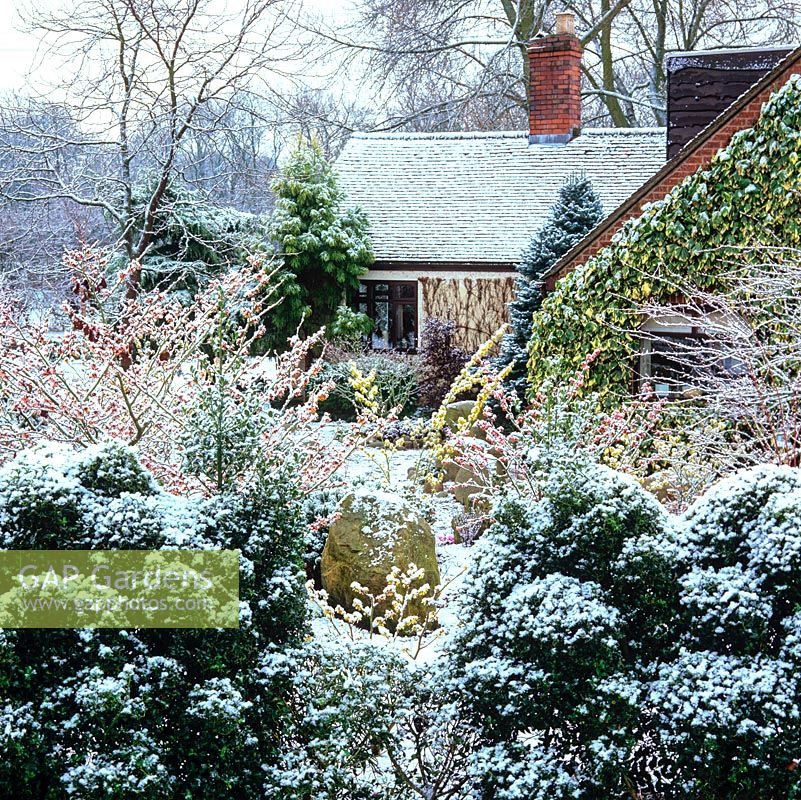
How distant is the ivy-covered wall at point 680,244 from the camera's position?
1145 cm

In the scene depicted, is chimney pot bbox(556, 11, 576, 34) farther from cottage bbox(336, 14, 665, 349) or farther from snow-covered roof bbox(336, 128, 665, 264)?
snow-covered roof bbox(336, 128, 665, 264)

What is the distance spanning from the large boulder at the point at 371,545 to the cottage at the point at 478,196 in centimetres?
1203

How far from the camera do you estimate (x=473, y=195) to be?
71.5 feet

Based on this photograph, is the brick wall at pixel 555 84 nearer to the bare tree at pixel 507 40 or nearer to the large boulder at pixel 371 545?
the bare tree at pixel 507 40

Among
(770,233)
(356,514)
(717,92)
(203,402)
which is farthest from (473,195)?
(203,402)

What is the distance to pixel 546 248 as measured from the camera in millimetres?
16500

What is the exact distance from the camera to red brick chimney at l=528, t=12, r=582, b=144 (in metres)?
20.7

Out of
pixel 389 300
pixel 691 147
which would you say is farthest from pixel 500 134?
pixel 691 147

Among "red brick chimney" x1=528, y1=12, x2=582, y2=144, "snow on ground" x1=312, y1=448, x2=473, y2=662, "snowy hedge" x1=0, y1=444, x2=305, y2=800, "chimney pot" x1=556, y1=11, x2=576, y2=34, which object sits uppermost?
"chimney pot" x1=556, y1=11, x2=576, y2=34

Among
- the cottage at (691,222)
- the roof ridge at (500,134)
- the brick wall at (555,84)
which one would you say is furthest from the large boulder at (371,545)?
the roof ridge at (500,134)

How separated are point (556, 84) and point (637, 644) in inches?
727

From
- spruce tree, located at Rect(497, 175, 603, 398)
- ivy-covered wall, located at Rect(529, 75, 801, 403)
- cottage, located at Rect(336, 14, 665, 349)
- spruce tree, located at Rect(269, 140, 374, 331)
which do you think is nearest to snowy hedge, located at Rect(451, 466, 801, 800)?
ivy-covered wall, located at Rect(529, 75, 801, 403)

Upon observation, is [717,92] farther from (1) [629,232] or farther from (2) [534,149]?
(2) [534,149]

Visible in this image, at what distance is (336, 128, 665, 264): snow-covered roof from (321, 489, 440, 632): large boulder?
40.2 ft
